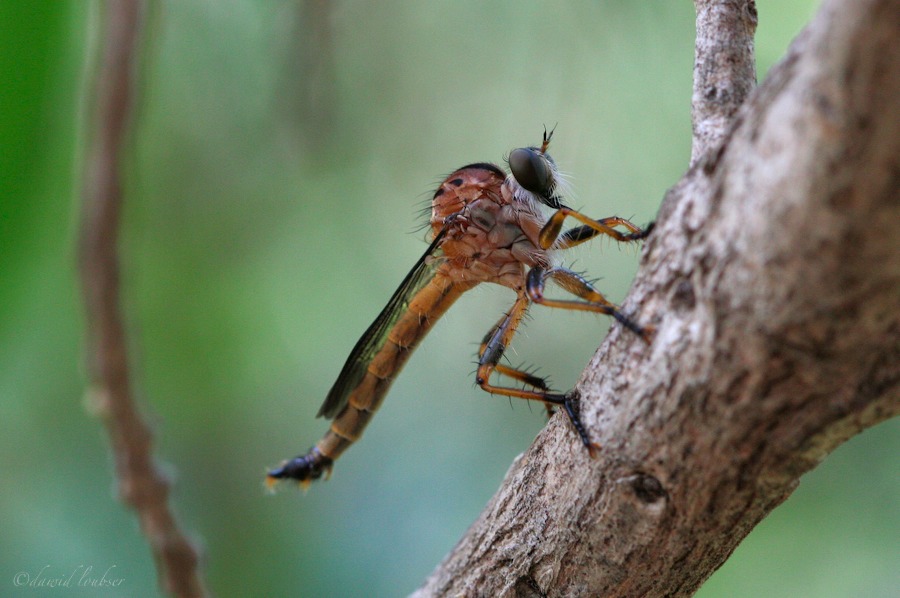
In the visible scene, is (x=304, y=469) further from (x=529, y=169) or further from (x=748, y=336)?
(x=748, y=336)

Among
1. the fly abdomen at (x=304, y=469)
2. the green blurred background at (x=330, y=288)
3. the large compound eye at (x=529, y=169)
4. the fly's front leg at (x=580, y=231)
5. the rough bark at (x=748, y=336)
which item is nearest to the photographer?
the rough bark at (x=748, y=336)

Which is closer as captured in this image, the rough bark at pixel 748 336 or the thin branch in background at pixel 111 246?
the rough bark at pixel 748 336

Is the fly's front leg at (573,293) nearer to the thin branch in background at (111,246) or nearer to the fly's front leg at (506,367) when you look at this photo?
the fly's front leg at (506,367)

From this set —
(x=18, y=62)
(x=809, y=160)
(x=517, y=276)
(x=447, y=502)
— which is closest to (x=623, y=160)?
(x=517, y=276)

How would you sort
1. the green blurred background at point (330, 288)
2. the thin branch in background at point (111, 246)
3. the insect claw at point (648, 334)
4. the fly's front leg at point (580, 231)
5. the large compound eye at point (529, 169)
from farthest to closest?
the green blurred background at point (330, 288), the large compound eye at point (529, 169), the fly's front leg at point (580, 231), the thin branch in background at point (111, 246), the insect claw at point (648, 334)

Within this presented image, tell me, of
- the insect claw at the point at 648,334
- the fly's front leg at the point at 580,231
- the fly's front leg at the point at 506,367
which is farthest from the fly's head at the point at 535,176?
the insect claw at the point at 648,334

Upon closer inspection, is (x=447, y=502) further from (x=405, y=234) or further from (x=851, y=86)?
(x=851, y=86)

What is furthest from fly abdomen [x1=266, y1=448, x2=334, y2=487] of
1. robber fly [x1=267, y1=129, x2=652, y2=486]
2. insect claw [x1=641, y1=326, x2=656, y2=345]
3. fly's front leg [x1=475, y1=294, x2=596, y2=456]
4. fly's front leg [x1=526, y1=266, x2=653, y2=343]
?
insect claw [x1=641, y1=326, x2=656, y2=345]
